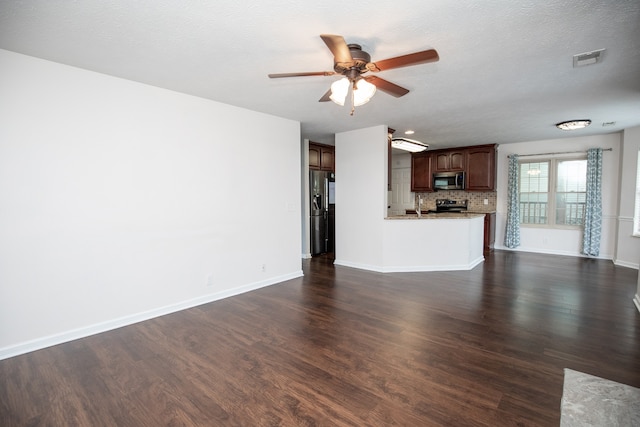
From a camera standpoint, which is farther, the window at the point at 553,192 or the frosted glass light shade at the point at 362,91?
the window at the point at 553,192

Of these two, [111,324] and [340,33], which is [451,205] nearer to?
[340,33]

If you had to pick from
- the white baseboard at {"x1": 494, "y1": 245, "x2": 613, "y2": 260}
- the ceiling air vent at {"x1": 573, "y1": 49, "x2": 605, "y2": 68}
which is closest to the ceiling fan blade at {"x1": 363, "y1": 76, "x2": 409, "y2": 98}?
the ceiling air vent at {"x1": 573, "y1": 49, "x2": 605, "y2": 68}

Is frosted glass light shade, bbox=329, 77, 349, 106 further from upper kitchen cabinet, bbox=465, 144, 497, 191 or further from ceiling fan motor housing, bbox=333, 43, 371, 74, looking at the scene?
upper kitchen cabinet, bbox=465, 144, 497, 191

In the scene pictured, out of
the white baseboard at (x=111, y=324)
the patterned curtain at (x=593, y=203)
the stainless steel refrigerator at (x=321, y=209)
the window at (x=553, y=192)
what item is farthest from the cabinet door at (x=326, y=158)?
the patterned curtain at (x=593, y=203)

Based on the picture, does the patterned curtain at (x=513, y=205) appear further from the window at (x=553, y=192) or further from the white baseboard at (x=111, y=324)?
the white baseboard at (x=111, y=324)

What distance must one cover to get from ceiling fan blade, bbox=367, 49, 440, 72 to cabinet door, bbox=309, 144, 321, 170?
398 centimetres

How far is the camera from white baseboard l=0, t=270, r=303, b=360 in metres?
2.50

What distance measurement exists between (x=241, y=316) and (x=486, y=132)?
5.19 meters

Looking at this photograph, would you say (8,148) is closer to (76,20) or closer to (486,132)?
(76,20)

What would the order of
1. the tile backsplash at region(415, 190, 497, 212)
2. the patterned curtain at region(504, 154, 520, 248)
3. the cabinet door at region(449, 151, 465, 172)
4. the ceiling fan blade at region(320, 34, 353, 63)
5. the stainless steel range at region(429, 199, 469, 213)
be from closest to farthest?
the ceiling fan blade at region(320, 34, 353, 63), the patterned curtain at region(504, 154, 520, 248), the cabinet door at region(449, 151, 465, 172), the tile backsplash at region(415, 190, 497, 212), the stainless steel range at region(429, 199, 469, 213)

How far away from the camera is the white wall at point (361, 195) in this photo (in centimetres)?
503

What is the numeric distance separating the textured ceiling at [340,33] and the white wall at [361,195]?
1.37 meters

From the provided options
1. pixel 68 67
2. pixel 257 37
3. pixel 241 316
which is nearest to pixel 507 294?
pixel 241 316

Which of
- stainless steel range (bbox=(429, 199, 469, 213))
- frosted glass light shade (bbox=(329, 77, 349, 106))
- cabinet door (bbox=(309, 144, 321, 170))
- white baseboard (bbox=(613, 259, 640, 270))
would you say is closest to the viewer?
frosted glass light shade (bbox=(329, 77, 349, 106))
